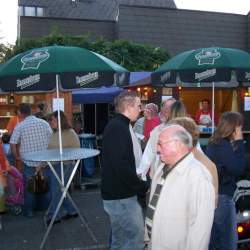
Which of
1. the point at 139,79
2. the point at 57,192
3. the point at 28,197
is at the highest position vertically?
the point at 139,79

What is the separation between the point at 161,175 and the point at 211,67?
3.73 m

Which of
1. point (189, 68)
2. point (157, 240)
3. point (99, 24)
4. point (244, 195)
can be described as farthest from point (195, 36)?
point (157, 240)

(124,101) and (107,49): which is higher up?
(107,49)

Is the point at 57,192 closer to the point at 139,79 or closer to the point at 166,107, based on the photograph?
the point at 166,107

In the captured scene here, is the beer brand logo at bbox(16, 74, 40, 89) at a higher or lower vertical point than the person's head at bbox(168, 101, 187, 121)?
higher

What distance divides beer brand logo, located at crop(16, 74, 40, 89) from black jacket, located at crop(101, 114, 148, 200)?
188 centimetres

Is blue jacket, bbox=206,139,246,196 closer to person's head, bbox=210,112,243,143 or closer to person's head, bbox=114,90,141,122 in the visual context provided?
person's head, bbox=210,112,243,143

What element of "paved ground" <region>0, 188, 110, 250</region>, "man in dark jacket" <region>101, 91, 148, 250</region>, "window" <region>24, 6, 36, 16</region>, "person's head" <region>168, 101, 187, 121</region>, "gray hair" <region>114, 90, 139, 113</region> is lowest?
"paved ground" <region>0, 188, 110, 250</region>

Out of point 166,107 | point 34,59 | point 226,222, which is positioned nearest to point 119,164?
point 226,222

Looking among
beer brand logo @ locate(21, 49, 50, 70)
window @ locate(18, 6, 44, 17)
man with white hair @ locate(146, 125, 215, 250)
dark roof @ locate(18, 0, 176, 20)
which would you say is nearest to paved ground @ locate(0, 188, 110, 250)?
beer brand logo @ locate(21, 49, 50, 70)

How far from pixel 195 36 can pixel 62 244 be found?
27.6 metres

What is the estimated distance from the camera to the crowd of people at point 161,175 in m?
2.72

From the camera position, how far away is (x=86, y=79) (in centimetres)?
573

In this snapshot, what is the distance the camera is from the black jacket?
3.98 metres
